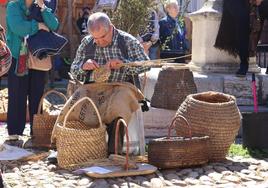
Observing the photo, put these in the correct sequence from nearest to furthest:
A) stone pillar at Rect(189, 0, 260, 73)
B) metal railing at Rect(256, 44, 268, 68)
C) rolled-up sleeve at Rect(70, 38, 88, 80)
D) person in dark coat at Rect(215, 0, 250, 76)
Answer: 1. rolled-up sleeve at Rect(70, 38, 88, 80)
2. person in dark coat at Rect(215, 0, 250, 76)
3. stone pillar at Rect(189, 0, 260, 73)
4. metal railing at Rect(256, 44, 268, 68)

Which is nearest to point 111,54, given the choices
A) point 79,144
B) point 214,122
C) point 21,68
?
point 79,144

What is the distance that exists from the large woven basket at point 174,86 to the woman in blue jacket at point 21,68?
1.30 meters

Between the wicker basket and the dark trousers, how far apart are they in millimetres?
2005

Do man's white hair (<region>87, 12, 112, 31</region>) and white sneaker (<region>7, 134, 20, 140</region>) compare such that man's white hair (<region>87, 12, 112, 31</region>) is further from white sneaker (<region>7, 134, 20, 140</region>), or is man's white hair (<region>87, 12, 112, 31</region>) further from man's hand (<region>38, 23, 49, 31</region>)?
white sneaker (<region>7, 134, 20, 140</region>)

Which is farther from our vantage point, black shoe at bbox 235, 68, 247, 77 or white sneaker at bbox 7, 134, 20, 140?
black shoe at bbox 235, 68, 247, 77

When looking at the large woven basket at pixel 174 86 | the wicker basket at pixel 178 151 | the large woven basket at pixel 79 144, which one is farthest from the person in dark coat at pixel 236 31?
the large woven basket at pixel 79 144

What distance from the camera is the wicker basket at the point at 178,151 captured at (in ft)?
17.2

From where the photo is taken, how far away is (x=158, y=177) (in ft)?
16.8

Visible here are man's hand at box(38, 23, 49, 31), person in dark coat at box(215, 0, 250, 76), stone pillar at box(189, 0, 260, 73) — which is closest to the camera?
man's hand at box(38, 23, 49, 31)

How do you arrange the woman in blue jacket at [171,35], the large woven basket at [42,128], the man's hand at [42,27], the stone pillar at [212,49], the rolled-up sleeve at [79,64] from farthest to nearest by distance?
1. the woman in blue jacket at [171,35]
2. the stone pillar at [212,49]
3. the man's hand at [42,27]
4. the large woven basket at [42,128]
5. the rolled-up sleeve at [79,64]

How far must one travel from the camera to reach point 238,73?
788 cm

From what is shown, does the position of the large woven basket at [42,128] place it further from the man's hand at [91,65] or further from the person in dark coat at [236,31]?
the person in dark coat at [236,31]

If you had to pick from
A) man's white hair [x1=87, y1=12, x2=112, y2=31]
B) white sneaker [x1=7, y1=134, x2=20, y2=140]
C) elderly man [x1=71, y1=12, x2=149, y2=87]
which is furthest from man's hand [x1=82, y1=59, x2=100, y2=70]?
white sneaker [x1=7, y1=134, x2=20, y2=140]

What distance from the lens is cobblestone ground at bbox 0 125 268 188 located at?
16.1 feet
